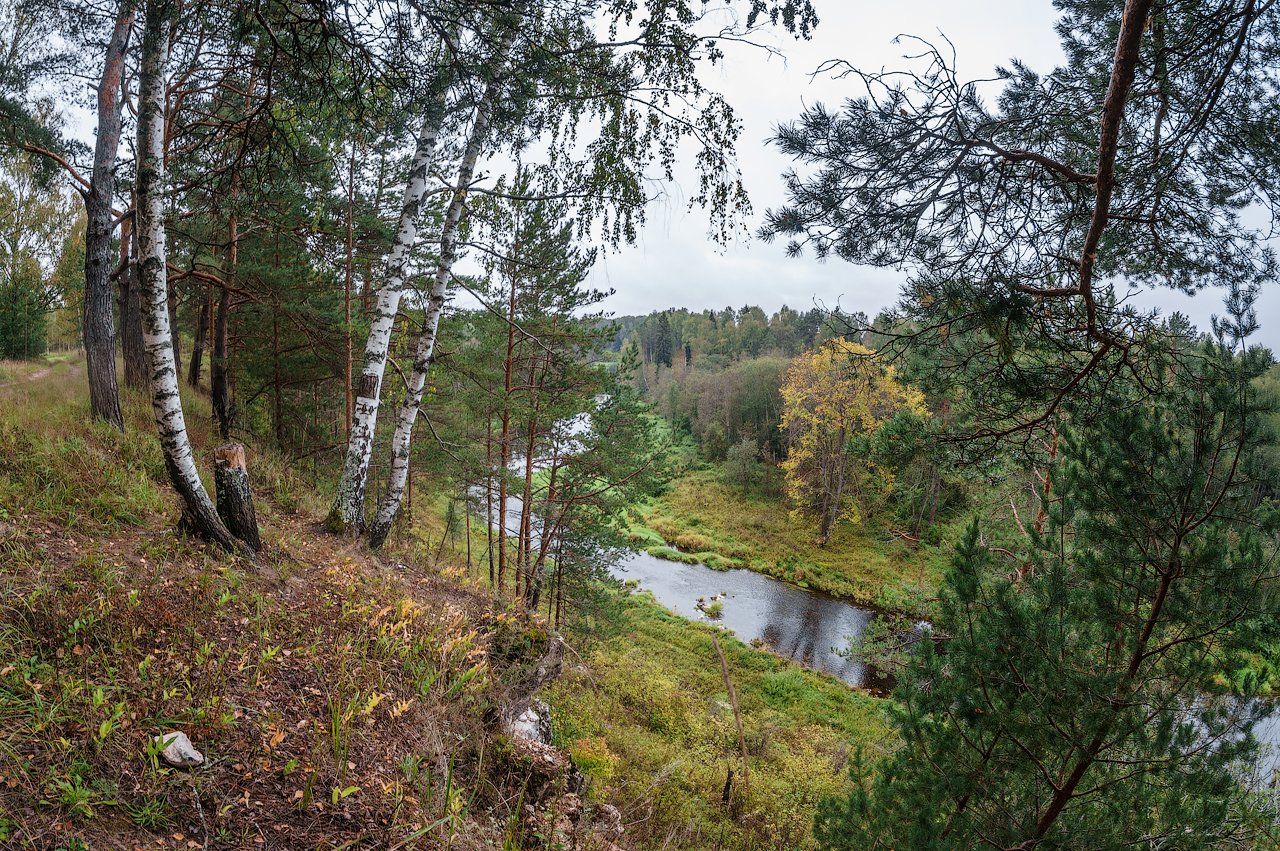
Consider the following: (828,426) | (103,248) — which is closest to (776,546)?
(828,426)

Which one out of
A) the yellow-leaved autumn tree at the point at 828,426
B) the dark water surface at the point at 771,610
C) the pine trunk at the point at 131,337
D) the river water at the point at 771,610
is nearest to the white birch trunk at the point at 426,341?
the pine trunk at the point at 131,337

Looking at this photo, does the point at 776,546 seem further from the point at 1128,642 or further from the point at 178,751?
the point at 178,751

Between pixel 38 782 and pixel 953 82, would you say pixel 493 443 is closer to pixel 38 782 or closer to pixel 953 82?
pixel 38 782

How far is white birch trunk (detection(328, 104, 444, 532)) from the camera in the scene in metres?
5.73

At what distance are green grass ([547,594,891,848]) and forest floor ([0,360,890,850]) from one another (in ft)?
0.47

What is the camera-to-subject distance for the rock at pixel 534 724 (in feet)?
15.1

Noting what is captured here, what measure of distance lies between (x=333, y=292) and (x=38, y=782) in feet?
31.0

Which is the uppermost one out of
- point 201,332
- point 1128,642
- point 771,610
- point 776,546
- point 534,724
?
point 201,332

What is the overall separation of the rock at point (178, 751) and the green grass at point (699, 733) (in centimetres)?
243

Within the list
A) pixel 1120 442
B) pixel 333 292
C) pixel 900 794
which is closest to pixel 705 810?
pixel 900 794

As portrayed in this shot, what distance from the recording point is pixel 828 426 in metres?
23.9

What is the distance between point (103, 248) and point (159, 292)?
339 centimetres

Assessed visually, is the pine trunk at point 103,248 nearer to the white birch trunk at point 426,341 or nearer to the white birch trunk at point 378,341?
the white birch trunk at point 378,341

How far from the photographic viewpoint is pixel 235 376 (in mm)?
12273
